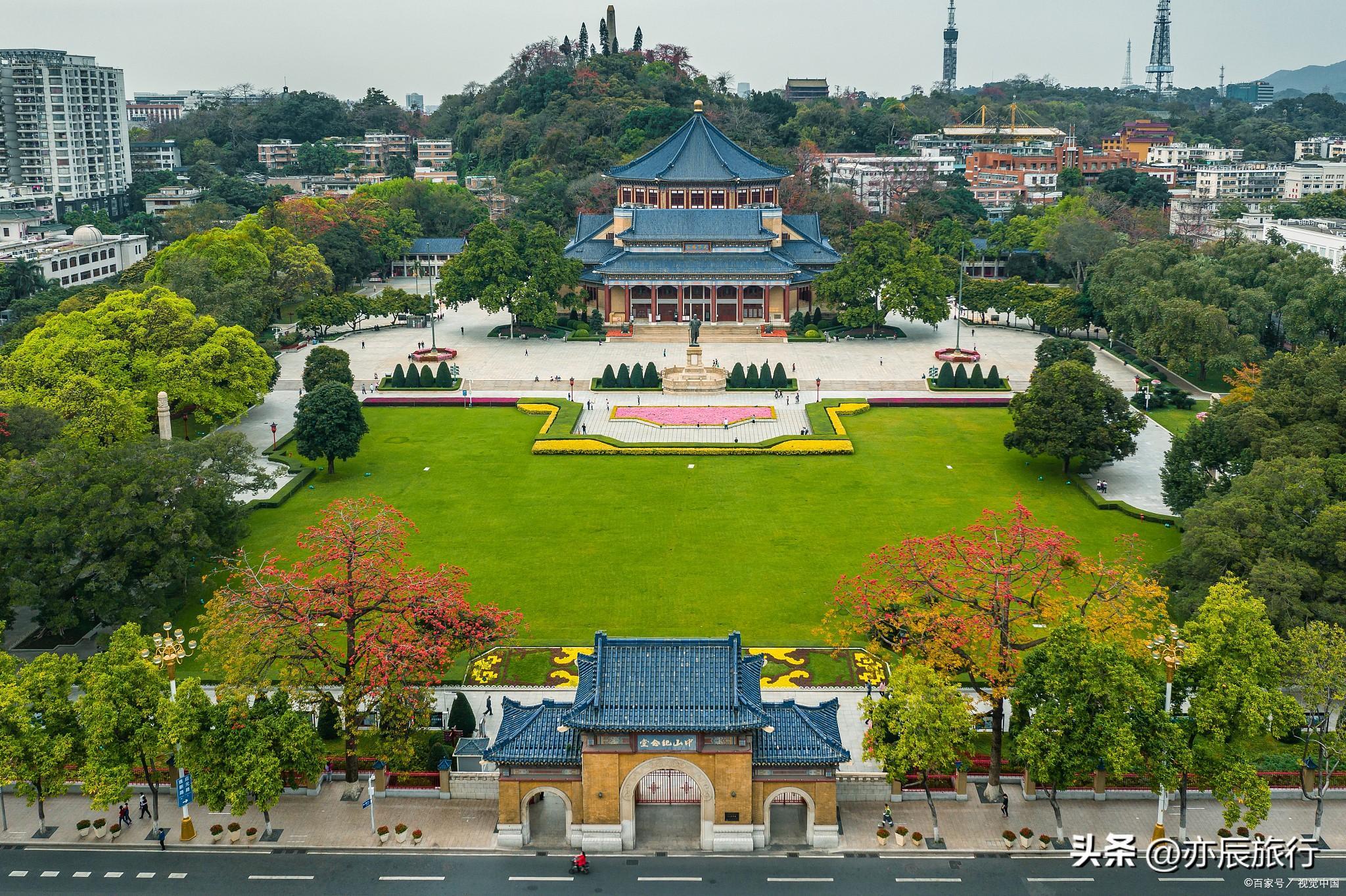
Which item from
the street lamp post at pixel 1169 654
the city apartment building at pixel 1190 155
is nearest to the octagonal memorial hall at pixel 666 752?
the street lamp post at pixel 1169 654

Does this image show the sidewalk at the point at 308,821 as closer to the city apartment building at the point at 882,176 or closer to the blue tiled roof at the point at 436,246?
the blue tiled roof at the point at 436,246

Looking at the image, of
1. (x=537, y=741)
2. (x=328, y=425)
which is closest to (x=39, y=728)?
(x=537, y=741)

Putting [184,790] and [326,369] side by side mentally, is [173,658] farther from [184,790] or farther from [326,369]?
[326,369]

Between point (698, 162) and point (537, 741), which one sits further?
point (698, 162)

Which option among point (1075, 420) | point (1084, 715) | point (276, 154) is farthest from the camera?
point (276, 154)

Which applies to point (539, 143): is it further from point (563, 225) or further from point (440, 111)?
point (440, 111)
